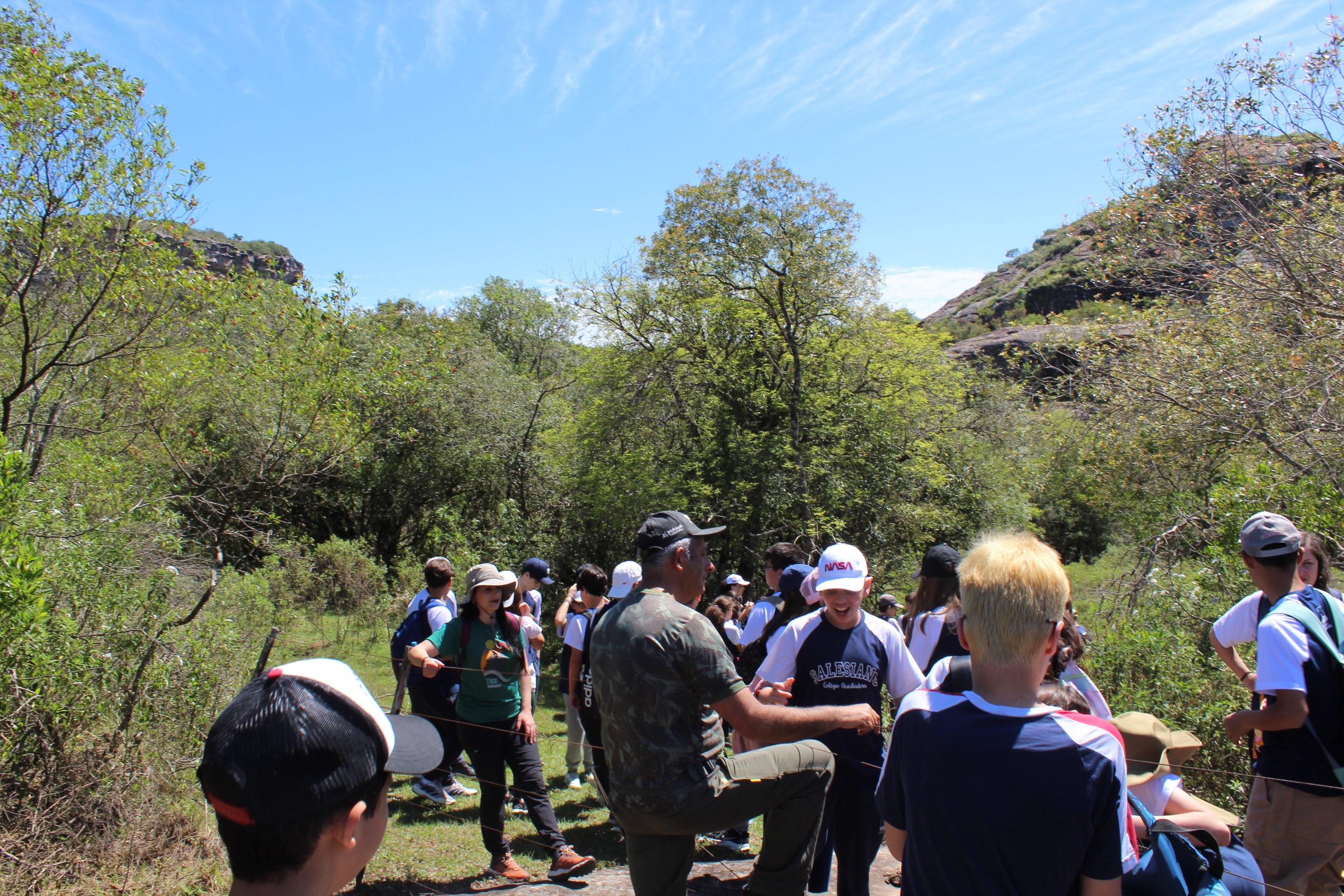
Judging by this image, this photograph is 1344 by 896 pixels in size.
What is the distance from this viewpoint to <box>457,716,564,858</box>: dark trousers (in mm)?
4766

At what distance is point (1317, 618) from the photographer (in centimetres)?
322

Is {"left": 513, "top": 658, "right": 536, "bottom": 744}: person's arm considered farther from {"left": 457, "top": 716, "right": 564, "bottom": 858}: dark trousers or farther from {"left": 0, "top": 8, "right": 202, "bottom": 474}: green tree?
{"left": 0, "top": 8, "right": 202, "bottom": 474}: green tree

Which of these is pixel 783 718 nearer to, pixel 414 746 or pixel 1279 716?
pixel 414 746

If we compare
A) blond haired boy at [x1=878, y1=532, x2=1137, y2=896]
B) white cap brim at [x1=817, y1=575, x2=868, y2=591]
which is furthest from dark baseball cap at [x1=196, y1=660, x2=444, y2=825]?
white cap brim at [x1=817, y1=575, x2=868, y2=591]

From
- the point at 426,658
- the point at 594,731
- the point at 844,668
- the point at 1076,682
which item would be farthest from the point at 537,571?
the point at 1076,682

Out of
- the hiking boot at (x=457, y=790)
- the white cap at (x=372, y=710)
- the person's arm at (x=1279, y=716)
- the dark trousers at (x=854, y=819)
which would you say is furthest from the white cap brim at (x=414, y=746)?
the hiking boot at (x=457, y=790)

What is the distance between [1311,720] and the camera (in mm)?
3156

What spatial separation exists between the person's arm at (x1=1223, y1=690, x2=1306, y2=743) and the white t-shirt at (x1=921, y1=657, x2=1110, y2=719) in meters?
0.60

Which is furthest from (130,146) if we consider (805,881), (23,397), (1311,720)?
(1311,720)

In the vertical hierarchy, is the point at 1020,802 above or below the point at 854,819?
above

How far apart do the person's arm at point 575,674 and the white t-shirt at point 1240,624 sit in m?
4.36

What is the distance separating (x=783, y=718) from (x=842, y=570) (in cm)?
92

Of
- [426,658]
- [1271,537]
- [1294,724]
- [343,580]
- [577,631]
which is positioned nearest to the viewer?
[1294,724]

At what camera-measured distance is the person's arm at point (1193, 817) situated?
8.29 feet
